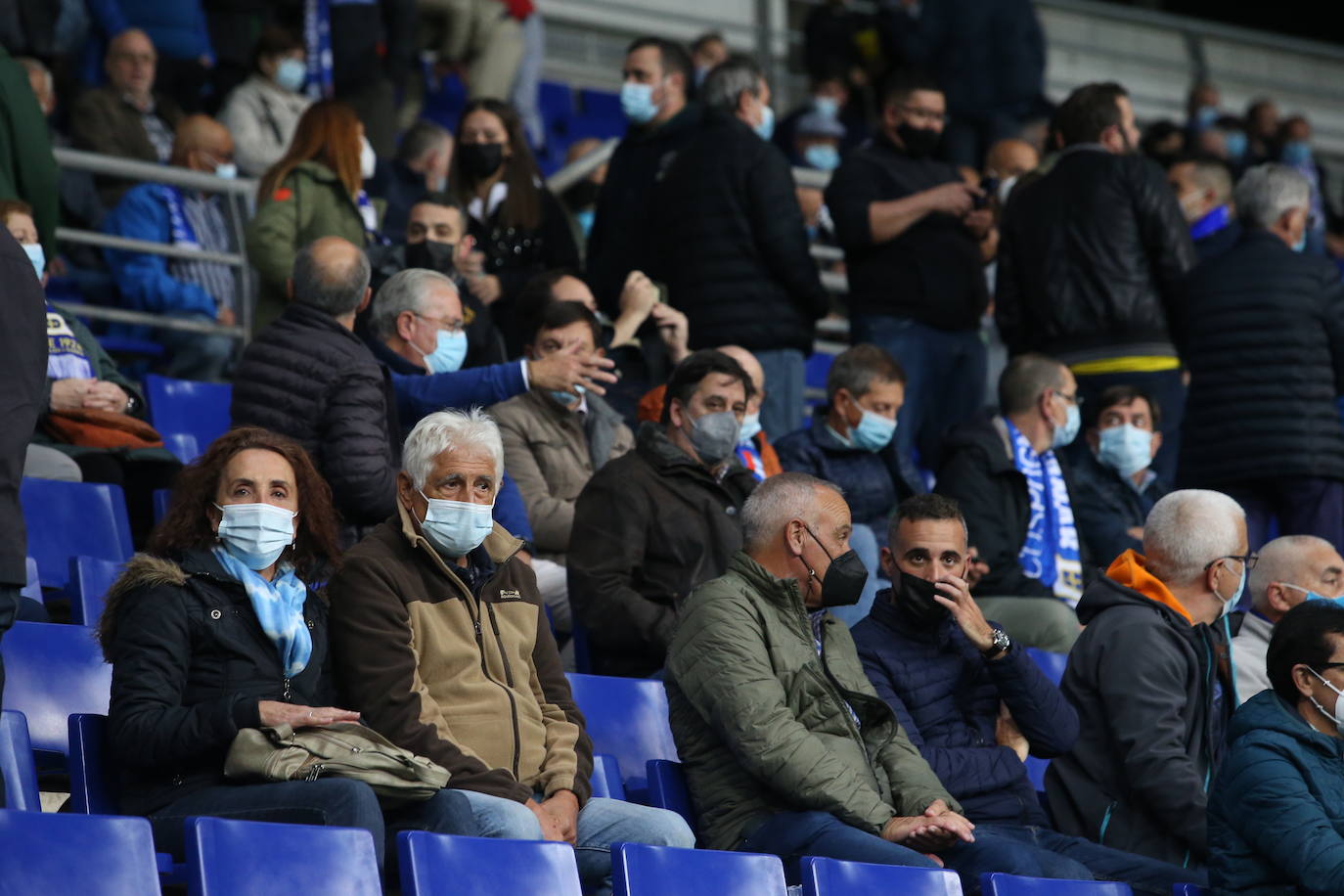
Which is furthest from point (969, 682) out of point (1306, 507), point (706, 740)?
point (1306, 507)

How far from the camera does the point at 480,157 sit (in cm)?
737

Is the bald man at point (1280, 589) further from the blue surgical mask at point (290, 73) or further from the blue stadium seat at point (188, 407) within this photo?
the blue surgical mask at point (290, 73)

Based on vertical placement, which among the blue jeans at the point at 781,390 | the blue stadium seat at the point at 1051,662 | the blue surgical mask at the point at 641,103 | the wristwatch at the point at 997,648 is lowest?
the blue stadium seat at the point at 1051,662

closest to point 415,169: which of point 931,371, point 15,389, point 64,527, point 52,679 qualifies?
point 931,371

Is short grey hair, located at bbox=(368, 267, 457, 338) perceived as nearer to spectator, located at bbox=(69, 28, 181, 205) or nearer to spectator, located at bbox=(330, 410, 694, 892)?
spectator, located at bbox=(330, 410, 694, 892)

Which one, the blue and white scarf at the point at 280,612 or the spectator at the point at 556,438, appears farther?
the spectator at the point at 556,438

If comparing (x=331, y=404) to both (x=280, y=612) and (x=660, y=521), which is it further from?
(x=280, y=612)

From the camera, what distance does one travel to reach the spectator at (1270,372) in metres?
6.66

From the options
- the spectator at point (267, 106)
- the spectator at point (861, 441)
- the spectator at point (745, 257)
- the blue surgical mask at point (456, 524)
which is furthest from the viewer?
the spectator at point (267, 106)

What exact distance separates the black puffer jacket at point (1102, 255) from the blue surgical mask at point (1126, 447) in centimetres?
45

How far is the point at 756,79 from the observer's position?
722 cm

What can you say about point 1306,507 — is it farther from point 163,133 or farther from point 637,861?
point 163,133

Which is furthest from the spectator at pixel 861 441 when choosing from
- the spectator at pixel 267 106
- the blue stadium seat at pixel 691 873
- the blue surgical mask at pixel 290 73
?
the blue surgical mask at pixel 290 73

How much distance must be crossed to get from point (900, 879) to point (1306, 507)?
136 inches
